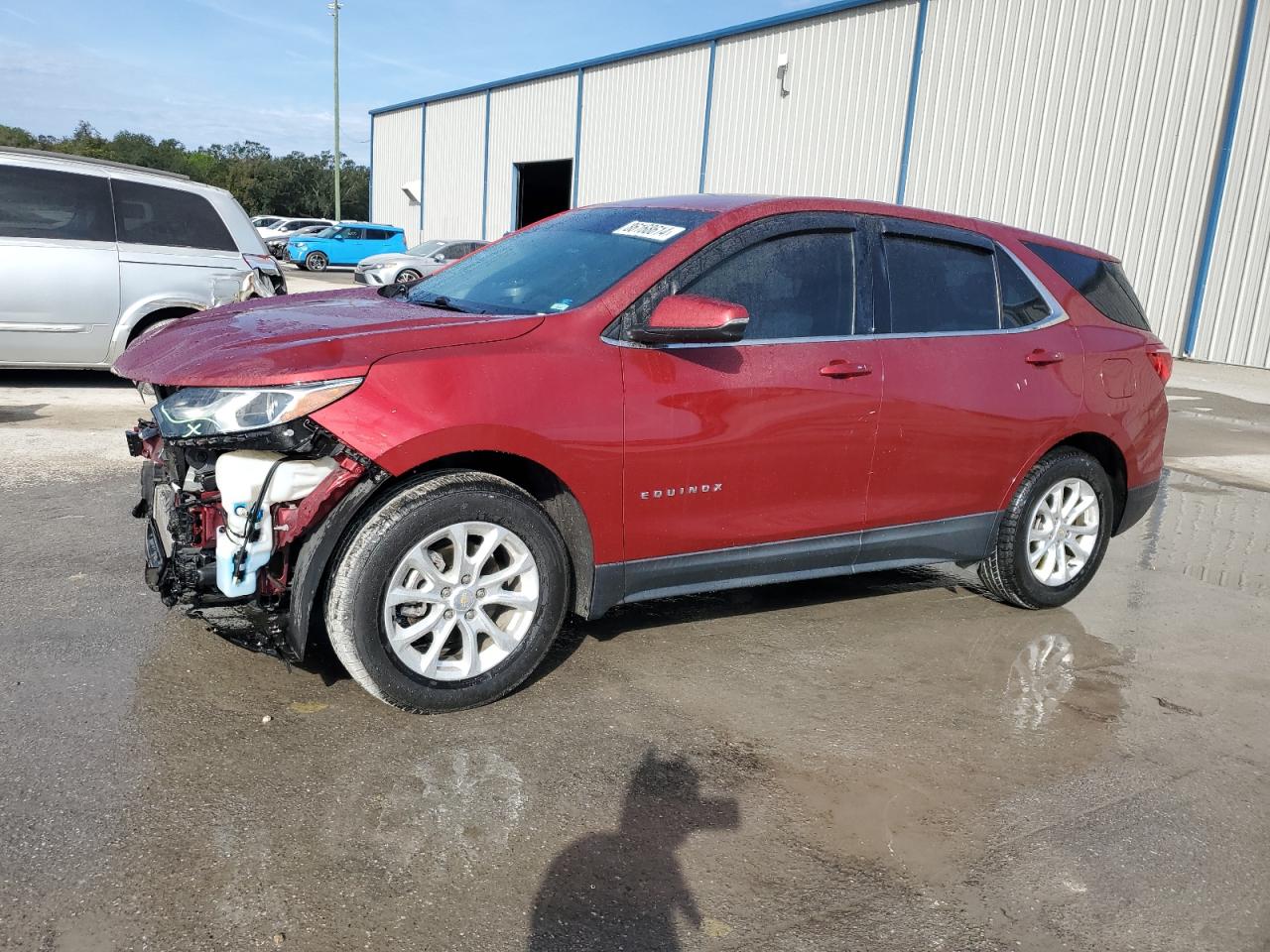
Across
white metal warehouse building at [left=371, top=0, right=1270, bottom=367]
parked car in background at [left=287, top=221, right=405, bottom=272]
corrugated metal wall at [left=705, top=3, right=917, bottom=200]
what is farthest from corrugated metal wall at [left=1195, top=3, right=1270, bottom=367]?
parked car in background at [left=287, top=221, right=405, bottom=272]

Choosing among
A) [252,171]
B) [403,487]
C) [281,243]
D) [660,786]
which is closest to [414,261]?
[281,243]

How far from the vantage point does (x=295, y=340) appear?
3.36m

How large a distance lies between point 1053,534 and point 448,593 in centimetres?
298

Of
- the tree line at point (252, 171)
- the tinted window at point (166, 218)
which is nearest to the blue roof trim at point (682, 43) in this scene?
the tinted window at point (166, 218)

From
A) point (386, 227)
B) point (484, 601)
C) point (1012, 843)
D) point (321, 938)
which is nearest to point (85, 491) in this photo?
point (484, 601)

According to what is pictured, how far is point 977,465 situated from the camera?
4.55 meters

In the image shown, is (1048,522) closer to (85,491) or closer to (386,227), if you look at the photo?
(85,491)

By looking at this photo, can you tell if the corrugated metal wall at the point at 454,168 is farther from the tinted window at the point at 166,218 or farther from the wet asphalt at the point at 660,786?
the wet asphalt at the point at 660,786

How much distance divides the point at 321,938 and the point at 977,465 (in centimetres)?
328

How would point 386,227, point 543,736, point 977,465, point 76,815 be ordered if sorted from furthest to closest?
point 386,227 → point 977,465 → point 543,736 → point 76,815

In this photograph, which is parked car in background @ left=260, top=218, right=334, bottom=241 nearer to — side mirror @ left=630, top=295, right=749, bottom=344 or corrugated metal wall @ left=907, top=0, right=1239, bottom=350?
corrugated metal wall @ left=907, top=0, right=1239, bottom=350

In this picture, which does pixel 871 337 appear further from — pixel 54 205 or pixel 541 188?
pixel 541 188

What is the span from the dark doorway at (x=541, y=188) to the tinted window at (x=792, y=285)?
1148 inches

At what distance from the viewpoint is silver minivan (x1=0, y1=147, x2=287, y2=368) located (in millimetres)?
8320
